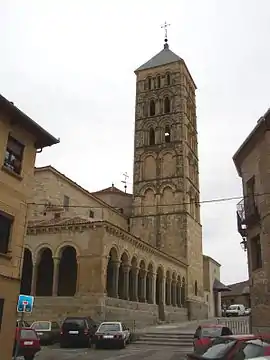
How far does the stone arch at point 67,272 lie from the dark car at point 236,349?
2050 cm

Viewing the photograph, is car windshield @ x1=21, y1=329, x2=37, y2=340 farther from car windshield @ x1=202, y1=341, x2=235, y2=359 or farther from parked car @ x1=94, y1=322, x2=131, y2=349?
car windshield @ x1=202, y1=341, x2=235, y2=359

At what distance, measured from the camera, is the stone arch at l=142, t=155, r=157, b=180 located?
1857 inches

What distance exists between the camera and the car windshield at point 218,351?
9.21 m

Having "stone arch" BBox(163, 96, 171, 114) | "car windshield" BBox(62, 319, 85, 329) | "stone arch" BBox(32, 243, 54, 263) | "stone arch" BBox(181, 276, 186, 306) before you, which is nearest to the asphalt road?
"car windshield" BBox(62, 319, 85, 329)

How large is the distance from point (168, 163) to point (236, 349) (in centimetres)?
3828

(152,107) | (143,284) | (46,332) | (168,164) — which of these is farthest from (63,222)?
(152,107)

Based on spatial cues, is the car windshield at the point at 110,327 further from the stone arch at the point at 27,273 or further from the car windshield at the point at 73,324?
the stone arch at the point at 27,273

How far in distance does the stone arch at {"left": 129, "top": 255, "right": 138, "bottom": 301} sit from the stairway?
5.16 meters

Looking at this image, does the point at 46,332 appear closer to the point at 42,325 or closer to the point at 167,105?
the point at 42,325

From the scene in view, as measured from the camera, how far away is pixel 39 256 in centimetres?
2938

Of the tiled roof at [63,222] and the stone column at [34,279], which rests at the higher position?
the tiled roof at [63,222]

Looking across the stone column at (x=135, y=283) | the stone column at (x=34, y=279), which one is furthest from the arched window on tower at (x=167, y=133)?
the stone column at (x=34, y=279)

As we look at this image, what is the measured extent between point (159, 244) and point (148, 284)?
867 cm

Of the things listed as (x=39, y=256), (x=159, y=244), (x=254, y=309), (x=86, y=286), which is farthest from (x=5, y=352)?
(x=159, y=244)
